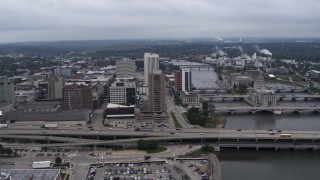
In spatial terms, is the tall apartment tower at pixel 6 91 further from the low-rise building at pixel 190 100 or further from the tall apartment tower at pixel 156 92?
the low-rise building at pixel 190 100

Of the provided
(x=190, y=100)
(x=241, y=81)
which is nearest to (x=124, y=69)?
(x=241, y=81)

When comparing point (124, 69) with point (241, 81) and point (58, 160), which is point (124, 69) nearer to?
point (241, 81)

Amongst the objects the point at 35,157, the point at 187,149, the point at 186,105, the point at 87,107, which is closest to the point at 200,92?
the point at 186,105

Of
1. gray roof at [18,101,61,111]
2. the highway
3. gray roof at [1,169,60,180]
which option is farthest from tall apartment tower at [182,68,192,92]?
gray roof at [1,169,60,180]

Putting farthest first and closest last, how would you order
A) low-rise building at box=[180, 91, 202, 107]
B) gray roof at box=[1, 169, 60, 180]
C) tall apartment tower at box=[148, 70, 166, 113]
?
low-rise building at box=[180, 91, 202, 107]
tall apartment tower at box=[148, 70, 166, 113]
gray roof at box=[1, 169, 60, 180]

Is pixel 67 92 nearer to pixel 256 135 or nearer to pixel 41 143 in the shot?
pixel 41 143

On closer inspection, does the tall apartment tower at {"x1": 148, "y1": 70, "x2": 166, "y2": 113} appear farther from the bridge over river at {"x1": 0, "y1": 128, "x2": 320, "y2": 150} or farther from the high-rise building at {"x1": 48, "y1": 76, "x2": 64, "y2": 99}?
the high-rise building at {"x1": 48, "y1": 76, "x2": 64, "y2": 99}
